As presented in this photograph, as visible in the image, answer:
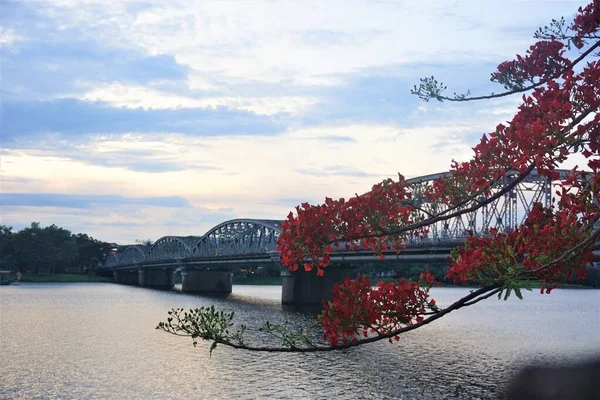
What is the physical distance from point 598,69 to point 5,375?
37635 mm

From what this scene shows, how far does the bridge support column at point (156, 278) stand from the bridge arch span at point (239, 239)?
113ft

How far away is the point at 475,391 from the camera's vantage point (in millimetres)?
36125

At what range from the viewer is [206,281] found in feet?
508

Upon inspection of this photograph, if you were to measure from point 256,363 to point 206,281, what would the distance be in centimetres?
11237

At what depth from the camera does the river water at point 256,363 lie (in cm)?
3597

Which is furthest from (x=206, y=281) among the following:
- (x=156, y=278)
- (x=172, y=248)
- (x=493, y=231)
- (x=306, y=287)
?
(x=493, y=231)

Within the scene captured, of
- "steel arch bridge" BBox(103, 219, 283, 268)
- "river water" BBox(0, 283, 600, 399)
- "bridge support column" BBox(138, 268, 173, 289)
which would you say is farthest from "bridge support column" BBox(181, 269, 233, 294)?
"river water" BBox(0, 283, 600, 399)

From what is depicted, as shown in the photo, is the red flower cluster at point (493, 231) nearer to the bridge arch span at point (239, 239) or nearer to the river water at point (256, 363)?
the river water at point (256, 363)

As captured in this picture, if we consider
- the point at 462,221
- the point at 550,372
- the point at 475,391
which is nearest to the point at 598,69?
the point at 475,391

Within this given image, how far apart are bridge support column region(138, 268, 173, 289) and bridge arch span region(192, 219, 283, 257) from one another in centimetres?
3430

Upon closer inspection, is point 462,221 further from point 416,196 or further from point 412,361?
point 416,196

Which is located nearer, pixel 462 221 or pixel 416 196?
pixel 416 196

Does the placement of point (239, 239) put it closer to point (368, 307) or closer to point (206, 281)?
point (206, 281)

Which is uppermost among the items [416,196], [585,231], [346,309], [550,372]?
[416,196]
